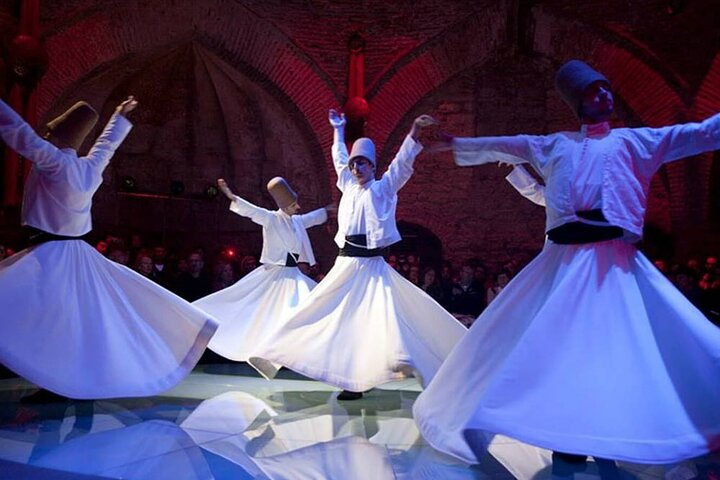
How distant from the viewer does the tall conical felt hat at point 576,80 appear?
3.71 m

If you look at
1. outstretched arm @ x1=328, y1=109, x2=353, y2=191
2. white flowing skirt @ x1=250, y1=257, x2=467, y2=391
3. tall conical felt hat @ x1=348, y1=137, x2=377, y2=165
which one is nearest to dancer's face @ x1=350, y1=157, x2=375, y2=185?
tall conical felt hat @ x1=348, y1=137, x2=377, y2=165

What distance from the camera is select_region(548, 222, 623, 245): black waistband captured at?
11.4 ft

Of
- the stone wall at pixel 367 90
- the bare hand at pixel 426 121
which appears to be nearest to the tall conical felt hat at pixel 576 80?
the bare hand at pixel 426 121

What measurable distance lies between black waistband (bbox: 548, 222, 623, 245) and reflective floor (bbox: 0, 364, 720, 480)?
1.16m

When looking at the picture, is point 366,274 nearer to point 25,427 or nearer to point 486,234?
point 25,427

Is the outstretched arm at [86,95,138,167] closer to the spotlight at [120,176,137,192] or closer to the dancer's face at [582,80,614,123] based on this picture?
the dancer's face at [582,80,614,123]

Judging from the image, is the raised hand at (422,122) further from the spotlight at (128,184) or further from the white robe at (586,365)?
the spotlight at (128,184)

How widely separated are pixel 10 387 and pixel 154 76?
864 cm

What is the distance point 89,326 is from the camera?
4.76 meters

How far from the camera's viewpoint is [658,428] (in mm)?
2877

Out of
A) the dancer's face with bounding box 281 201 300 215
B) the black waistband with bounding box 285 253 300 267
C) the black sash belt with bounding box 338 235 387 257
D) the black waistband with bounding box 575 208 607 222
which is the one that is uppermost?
the dancer's face with bounding box 281 201 300 215

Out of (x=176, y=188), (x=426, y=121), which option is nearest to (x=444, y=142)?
(x=426, y=121)

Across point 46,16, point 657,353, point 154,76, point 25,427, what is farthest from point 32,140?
point 154,76

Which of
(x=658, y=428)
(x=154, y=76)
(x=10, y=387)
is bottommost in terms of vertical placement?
(x=10, y=387)
